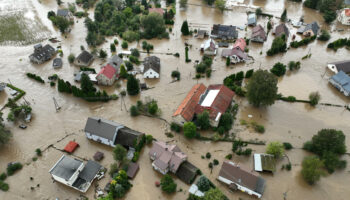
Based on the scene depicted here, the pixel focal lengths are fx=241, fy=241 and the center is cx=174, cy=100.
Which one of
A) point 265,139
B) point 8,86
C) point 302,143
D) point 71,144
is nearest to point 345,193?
point 302,143

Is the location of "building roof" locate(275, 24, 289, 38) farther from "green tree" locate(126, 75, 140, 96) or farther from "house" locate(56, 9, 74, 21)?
"house" locate(56, 9, 74, 21)

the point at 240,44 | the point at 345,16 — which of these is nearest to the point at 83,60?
the point at 240,44

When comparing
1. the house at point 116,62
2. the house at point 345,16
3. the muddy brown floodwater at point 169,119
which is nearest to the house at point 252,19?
the muddy brown floodwater at point 169,119

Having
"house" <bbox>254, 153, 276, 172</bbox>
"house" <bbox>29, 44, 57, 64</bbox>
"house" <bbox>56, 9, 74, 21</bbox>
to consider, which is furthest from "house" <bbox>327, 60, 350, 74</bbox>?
"house" <bbox>56, 9, 74, 21</bbox>

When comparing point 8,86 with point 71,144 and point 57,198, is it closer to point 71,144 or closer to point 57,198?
point 71,144

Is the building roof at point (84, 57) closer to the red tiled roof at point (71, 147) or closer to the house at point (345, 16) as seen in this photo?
the red tiled roof at point (71, 147)

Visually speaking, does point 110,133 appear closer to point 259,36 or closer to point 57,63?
point 57,63
